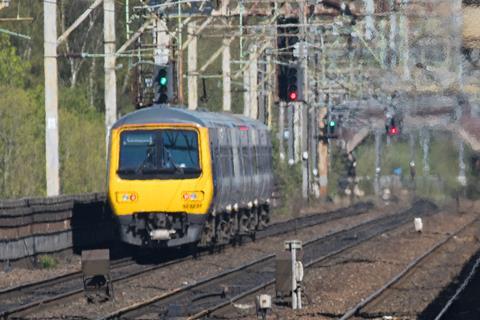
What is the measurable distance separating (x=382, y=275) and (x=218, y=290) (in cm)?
474

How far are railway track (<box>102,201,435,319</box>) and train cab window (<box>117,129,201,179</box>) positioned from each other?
2.26m

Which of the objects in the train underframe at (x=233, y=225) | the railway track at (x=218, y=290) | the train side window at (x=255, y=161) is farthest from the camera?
the train side window at (x=255, y=161)

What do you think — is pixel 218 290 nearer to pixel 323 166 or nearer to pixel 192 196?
pixel 192 196

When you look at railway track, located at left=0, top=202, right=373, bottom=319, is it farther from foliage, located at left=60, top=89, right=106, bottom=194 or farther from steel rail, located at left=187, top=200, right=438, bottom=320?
foliage, located at left=60, top=89, right=106, bottom=194

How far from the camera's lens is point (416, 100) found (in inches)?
1142

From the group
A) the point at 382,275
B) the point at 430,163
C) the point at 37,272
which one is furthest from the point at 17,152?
the point at 430,163

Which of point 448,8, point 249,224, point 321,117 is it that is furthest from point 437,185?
point 448,8

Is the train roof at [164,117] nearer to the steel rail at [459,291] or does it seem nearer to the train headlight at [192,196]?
the train headlight at [192,196]

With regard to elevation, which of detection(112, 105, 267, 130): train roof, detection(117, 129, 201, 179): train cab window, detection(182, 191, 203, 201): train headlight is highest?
detection(112, 105, 267, 130): train roof

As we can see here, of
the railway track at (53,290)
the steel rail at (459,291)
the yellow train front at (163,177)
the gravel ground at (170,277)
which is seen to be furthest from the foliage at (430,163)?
the railway track at (53,290)

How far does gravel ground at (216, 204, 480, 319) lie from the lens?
1998 centimetres

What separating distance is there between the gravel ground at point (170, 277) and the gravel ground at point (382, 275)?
1631mm

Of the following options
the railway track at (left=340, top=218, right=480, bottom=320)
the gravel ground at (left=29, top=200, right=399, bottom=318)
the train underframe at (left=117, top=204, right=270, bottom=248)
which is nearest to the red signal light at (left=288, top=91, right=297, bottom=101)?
the gravel ground at (left=29, top=200, right=399, bottom=318)

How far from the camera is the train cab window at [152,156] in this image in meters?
28.0
